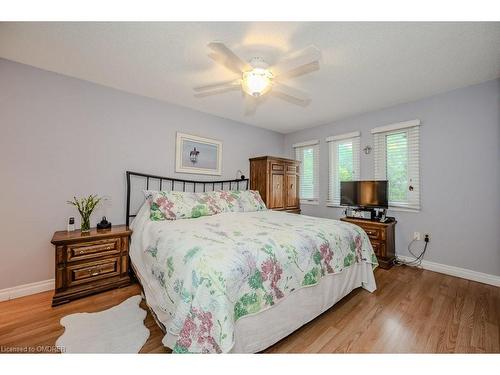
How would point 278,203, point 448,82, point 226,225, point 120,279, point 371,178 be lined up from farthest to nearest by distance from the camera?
point 278,203, point 371,178, point 448,82, point 120,279, point 226,225

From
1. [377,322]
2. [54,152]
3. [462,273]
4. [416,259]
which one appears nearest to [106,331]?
[54,152]

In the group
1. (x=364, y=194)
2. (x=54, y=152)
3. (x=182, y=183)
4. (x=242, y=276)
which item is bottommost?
(x=242, y=276)

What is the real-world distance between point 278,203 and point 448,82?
2742 millimetres

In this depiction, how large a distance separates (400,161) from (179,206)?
320 centimetres

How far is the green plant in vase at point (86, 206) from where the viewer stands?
2.19m

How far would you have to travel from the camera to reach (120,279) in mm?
2270

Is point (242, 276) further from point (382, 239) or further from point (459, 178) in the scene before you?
point (459, 178)

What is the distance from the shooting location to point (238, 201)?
3.04 meters

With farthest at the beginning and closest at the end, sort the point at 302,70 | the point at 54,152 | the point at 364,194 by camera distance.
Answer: the point at 364,194 → the point at 54,152 → the point at 302,70

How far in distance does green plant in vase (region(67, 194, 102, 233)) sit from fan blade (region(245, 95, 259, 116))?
2.28m

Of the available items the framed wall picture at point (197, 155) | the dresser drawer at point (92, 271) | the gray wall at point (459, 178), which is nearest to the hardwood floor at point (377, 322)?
the dresser drawer at point (92, 271)

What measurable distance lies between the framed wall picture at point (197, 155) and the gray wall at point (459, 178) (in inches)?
111
